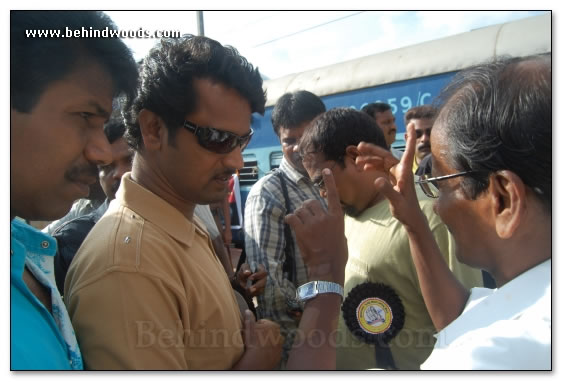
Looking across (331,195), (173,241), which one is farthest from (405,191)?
(173,241)

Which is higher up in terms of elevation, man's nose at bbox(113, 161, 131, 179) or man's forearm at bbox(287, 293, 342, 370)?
man's nose at bbox(113, 161, 131, 179)

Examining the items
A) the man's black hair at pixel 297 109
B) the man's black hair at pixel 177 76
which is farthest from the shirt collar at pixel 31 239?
the man's black hair at pixel 297 109

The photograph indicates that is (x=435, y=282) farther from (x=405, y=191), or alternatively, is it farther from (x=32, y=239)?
(x=32, y=239)

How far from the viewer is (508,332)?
0.94m

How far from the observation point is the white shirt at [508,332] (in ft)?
3.05

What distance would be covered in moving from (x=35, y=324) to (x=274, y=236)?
5.24 feet

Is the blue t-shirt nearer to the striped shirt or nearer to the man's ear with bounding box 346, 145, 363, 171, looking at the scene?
the striped shirt

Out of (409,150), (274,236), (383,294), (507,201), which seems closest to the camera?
(507,201)

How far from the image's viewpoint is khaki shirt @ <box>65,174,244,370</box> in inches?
41.4

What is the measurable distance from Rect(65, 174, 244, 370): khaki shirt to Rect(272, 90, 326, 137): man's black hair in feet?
6.13

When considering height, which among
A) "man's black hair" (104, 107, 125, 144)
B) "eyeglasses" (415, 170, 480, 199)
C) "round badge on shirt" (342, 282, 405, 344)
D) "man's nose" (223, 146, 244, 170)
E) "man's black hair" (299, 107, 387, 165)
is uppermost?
"man's black hair" (104, 107, 125, 144)

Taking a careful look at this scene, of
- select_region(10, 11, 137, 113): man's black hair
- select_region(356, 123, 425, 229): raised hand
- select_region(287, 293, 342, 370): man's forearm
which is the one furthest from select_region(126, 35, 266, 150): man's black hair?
select_region(287, 293, 342, 370): man's forearm

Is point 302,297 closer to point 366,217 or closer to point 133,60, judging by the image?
point 366,217

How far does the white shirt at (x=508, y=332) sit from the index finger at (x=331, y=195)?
22.9 inches
